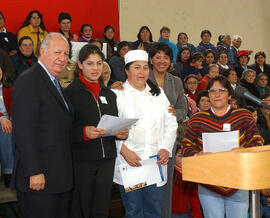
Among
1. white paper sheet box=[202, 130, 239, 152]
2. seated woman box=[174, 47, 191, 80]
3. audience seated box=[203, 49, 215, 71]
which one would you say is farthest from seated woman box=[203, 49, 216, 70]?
white paper sheet box=[202, 130, 239, 152]

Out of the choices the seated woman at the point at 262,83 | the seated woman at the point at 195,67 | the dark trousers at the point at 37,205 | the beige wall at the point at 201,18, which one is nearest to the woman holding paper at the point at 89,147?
the dark trousers at the point at 37,205

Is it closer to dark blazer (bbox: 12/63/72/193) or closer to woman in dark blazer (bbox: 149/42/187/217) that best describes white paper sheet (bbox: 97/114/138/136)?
dark blazer (bbox: 12/63/72/193)

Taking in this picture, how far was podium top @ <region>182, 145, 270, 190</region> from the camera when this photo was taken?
4.05 feet

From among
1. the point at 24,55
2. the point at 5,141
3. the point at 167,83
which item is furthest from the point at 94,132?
the point at 24,55

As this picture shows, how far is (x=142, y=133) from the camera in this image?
96.0 inches

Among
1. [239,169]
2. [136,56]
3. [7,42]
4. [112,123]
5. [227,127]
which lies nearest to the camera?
[239,169]

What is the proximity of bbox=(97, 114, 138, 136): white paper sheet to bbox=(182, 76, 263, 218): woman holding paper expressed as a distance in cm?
43

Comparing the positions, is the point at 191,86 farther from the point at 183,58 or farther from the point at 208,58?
the point at 208,58

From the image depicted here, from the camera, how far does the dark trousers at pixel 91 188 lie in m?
2.24

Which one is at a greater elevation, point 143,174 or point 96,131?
point 96,131

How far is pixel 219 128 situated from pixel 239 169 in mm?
1002

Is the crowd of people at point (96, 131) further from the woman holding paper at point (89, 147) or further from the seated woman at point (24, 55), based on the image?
the seated woman at point (24, 55)

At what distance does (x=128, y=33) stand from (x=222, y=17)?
3.56 metres

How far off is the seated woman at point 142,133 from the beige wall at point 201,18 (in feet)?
18.4
